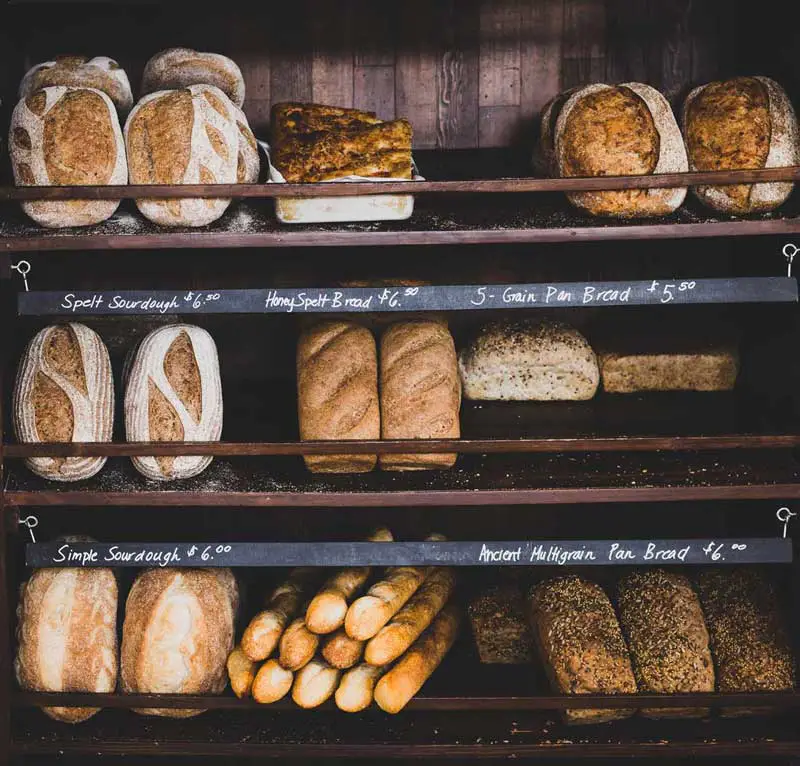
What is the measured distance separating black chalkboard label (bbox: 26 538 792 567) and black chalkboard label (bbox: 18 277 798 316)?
19.8 inches

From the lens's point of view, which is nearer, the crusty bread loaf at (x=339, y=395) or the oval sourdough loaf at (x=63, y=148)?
the oval sourdough loaf at (x=63, y=148)

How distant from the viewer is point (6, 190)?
4.99 feet

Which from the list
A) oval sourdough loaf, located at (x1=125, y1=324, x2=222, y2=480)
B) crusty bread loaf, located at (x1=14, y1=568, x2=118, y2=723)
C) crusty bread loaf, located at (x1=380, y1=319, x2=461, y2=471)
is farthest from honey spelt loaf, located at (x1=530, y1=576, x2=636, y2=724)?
crusty bread loaf, located at (x1=14, y1=568, x2=118, y2=723)

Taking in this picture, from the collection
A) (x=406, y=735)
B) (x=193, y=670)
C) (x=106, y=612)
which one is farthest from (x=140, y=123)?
(x=406, y=735)

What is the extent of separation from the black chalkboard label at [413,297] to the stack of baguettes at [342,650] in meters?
0.64

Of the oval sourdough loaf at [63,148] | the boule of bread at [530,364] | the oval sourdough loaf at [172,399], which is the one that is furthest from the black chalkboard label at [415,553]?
the oval sourdough loaf at [63,148]

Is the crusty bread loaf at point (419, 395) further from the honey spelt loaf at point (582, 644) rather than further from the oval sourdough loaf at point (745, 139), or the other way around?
the oval sourdough loaf at point (745, 139)

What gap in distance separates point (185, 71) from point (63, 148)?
346mm

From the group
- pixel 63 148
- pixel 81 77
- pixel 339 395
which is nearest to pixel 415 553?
pixel 339 395

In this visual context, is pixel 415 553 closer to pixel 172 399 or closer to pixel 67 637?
pixel 172 399

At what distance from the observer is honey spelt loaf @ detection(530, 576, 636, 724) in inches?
66.0

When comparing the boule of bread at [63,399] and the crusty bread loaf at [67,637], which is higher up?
the boule of bread at [63,399]

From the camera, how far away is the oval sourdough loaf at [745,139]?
1.61m

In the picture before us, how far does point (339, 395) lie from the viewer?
1744 millimetres
